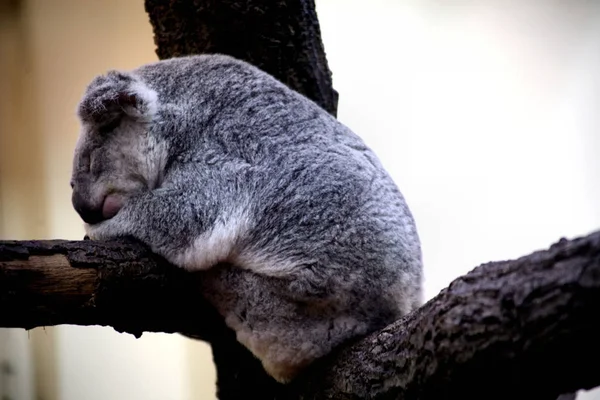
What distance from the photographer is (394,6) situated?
3918 mm

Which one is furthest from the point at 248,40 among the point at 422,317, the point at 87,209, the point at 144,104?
the point at 422,317

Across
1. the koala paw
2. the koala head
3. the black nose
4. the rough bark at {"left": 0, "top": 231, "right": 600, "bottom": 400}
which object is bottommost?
the rough bark at {"left": 0, "top": 231, "right": 600, "bottom": 400}

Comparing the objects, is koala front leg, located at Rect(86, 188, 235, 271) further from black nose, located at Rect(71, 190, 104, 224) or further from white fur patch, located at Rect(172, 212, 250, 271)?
black nose, located at Rect(71, 190, 104, 224)

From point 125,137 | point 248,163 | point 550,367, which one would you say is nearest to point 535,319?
point 550,367

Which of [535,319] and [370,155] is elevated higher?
[370,155]

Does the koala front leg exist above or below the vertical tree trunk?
below

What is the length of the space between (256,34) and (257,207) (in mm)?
1333

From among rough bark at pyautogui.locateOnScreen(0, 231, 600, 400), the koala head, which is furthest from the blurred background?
rough bark at pyautogui.locateOnScreen(0, 231, 600, 400)

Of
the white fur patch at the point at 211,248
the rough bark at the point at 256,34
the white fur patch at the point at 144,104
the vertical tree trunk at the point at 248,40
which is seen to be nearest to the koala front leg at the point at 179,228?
the white fur patch at the point at 211,248

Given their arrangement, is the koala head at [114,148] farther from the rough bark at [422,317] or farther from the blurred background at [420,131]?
the blurred background at [420,131]

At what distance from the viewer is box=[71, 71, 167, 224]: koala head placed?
2.42 meters

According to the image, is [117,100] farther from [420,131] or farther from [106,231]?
[420,131]

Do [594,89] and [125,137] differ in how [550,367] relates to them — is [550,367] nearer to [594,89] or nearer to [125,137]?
[125,137]

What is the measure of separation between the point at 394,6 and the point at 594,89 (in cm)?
127
